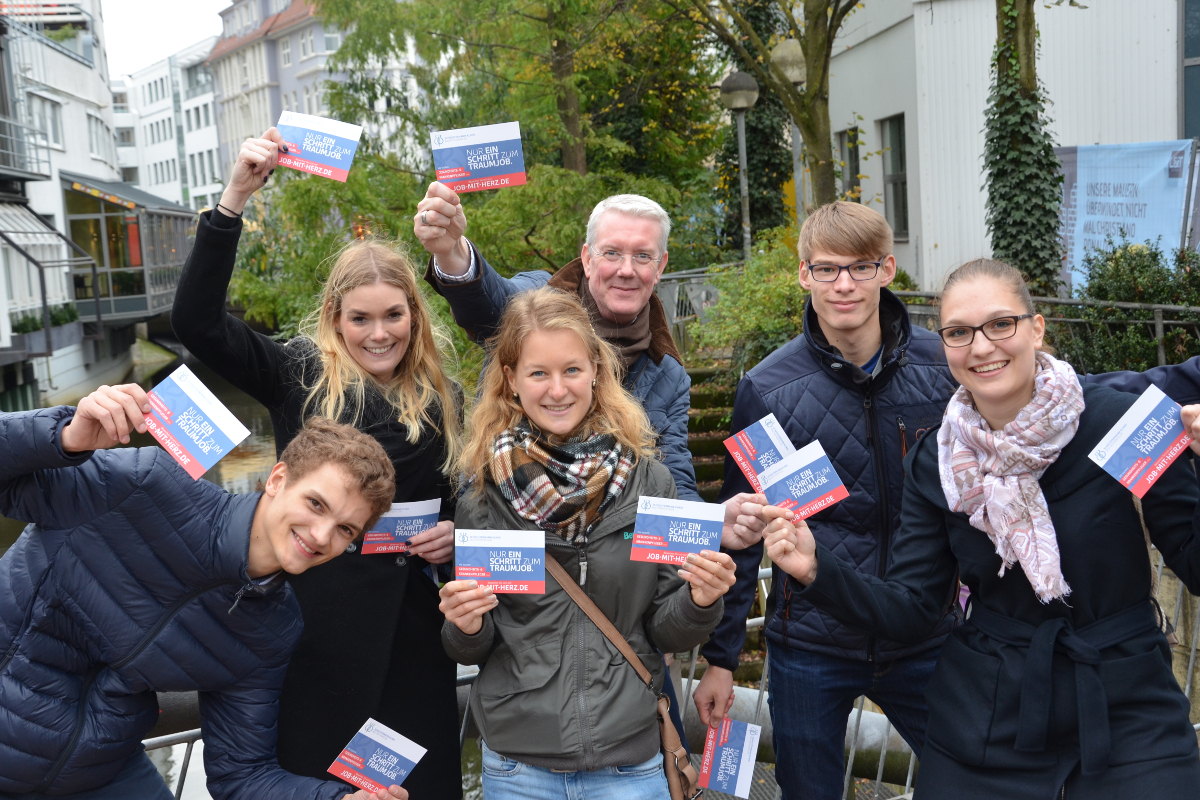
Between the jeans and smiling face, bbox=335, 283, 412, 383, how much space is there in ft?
4.18

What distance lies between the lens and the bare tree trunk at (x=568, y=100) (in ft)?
44.1

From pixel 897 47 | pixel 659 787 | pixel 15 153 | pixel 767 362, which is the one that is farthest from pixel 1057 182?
pixel 15 153

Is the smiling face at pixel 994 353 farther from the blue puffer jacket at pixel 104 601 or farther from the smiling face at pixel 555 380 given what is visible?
the blue puffer jacket at pixel 104 601

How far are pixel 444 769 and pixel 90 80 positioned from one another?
43.7 metres

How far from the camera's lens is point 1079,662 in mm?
2346

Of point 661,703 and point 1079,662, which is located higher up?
point 1079,662

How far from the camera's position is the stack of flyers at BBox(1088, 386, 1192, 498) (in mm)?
2273

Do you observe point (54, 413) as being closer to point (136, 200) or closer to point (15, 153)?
point (15, 153)

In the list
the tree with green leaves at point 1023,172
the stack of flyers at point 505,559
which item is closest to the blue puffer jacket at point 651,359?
the stack of flyers at point 505,559

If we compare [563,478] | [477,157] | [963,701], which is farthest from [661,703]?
[477,157]

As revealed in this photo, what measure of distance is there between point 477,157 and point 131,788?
2190 mm

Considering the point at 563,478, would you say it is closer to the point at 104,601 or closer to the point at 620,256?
the point at 620,256

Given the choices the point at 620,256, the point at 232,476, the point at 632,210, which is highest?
the point at 632,210

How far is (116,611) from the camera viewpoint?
2.39m
